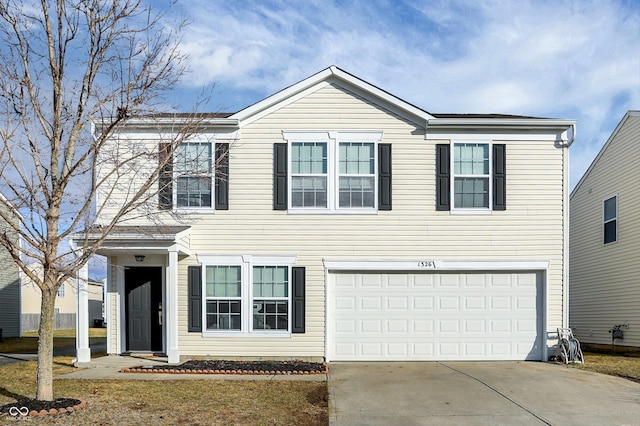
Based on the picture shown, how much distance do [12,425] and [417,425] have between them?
498cm

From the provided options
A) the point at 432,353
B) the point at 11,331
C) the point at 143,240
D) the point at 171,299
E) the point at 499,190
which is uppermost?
the point at 499,190

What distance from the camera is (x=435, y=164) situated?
1294 centimetres

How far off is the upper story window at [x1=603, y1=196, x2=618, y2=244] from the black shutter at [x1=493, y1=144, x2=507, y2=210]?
6806 mm

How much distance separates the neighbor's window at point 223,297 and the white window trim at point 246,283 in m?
0.08

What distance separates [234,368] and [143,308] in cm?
317

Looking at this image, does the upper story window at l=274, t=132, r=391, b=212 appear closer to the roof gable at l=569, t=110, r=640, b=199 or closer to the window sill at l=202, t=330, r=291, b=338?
the window sill at l=202, t=330, r=291, b=338

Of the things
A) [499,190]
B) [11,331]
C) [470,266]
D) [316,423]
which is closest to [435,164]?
[499,190]

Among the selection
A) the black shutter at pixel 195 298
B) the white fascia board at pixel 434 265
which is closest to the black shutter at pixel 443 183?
the white fascia board at pixel 434 265

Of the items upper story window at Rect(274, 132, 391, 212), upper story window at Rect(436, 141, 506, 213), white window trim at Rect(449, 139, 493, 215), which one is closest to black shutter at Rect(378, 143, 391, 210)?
upper story window at Rect(274, 132, 391, 212)

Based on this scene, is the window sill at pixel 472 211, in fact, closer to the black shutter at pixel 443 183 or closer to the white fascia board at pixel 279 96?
the black shutter at pixel 443 183

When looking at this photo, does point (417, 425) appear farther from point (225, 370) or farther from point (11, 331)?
point (11, 331)

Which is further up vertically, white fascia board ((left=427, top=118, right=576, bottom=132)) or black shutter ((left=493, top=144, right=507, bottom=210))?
white fascia board ((left=427, top=118, right=576, bottom=132))

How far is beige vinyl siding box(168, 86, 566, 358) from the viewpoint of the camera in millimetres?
12734

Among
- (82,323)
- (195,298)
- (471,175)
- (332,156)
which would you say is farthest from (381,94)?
(82,323)
